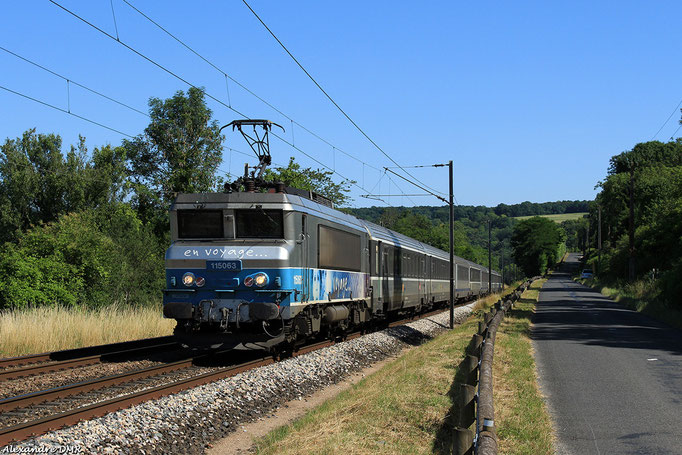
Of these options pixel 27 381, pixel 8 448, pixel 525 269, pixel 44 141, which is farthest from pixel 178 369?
pixel 525 269

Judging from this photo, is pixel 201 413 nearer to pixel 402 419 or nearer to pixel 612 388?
pixel 402 419

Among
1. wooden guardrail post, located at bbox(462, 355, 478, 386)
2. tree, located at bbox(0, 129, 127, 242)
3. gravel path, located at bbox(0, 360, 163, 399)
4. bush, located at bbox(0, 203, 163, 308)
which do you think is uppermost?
tree, located at bbox(0, 129, 127, 242)

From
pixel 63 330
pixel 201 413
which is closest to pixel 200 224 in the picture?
pixel 63 330

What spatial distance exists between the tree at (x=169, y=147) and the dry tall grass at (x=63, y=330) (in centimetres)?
2918

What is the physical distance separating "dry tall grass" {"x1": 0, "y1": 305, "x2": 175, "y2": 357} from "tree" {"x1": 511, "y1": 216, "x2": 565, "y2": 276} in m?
120

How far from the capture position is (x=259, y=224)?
535 inches

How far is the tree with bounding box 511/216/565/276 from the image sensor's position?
131250 mm

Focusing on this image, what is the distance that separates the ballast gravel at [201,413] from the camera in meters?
7.09

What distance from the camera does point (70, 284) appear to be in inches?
1038

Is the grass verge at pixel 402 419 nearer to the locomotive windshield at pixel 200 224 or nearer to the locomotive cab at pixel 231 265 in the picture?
the locomotive cab at pixel 231 265

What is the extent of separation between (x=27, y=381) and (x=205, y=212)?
4.58 metres

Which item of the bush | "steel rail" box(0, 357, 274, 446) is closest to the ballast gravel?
"steel rail" box(0, 357, 274, 446)

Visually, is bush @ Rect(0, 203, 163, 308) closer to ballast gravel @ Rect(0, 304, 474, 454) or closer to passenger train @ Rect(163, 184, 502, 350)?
passenger train @ Rect(163, 184, 502, 350)

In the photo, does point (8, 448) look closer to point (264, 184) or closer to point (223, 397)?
point (223, 397)
